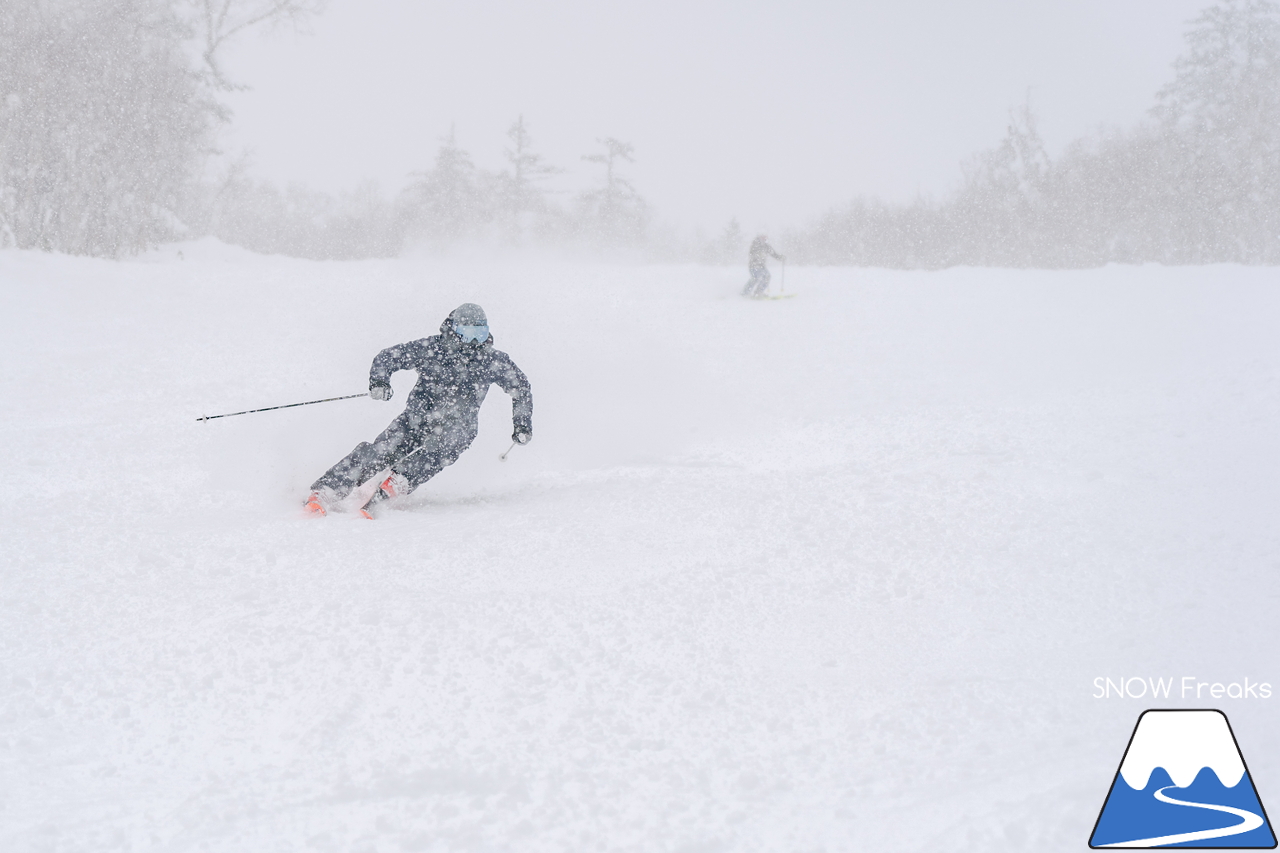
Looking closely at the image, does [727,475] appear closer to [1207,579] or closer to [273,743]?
[1207,579]

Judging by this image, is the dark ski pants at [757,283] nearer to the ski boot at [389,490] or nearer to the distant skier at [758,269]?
the distant skier at [758,269]

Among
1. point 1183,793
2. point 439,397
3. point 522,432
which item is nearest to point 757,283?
point 522,432

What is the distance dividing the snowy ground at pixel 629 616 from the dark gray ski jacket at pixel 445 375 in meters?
0.63

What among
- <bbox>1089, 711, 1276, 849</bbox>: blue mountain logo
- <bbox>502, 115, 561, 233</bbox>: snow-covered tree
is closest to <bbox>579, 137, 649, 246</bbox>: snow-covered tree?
<bbox>502, 115, 561, 233</bbox>: snow-covered tree

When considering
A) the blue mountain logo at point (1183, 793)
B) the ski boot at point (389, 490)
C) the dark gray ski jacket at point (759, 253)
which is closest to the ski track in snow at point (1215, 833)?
the blue mountain logo at point (1183, 793)

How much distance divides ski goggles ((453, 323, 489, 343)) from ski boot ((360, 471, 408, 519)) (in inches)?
42.7

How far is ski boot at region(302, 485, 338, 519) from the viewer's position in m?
5.17

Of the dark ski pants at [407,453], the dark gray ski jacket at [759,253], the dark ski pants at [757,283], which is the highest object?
the dark gray ski jacket at [759,253]

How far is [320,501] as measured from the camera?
210 inches

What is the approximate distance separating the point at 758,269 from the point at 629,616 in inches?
509

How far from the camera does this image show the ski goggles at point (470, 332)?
588 centimetres

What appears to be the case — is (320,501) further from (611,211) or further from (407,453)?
(611,211)

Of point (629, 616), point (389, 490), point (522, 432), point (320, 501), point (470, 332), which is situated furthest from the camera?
point (522, 432)

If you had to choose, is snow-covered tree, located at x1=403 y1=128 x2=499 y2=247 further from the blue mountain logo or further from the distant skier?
the blue mountain logo
